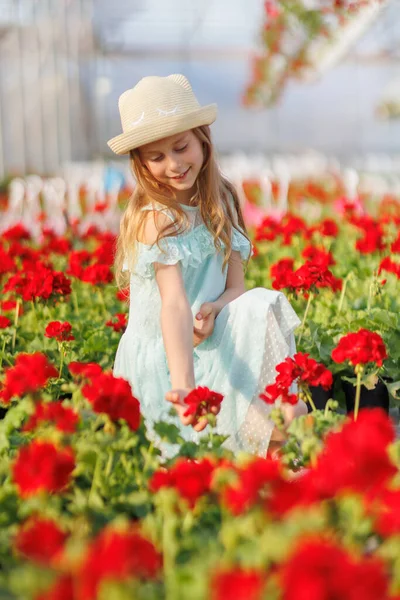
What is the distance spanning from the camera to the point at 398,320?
9.70ft

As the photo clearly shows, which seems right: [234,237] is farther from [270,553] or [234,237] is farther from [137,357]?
[270,553]

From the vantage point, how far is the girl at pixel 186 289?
2160mm

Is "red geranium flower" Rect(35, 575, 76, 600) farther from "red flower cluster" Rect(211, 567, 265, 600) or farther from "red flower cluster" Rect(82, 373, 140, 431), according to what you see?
"red flower cluster" Rect(82, 373, 140, 431)

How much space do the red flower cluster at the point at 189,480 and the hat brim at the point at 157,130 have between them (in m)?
1.02

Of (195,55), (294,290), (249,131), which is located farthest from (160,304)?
(249,131)

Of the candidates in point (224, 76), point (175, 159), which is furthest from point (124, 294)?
point (224, 76)

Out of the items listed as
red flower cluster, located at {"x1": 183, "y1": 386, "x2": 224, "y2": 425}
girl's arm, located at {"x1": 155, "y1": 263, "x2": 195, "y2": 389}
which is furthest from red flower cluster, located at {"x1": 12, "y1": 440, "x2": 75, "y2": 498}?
girl's arm, located at {"x1": 155, "y1": 263, "x2": 195, "y2": 389}

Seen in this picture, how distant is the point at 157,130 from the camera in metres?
2.14

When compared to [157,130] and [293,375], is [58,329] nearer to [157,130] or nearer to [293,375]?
[157,130]

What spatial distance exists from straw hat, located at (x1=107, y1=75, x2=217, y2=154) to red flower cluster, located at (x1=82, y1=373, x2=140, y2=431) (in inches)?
33.5

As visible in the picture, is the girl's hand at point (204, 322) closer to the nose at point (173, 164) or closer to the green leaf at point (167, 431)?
the nose at point (173, 164)

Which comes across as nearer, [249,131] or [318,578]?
[318,578]

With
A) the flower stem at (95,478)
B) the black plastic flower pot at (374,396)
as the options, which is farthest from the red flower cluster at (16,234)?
the flower stem at (95,478)

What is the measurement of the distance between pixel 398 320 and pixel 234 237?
0.76 metres
